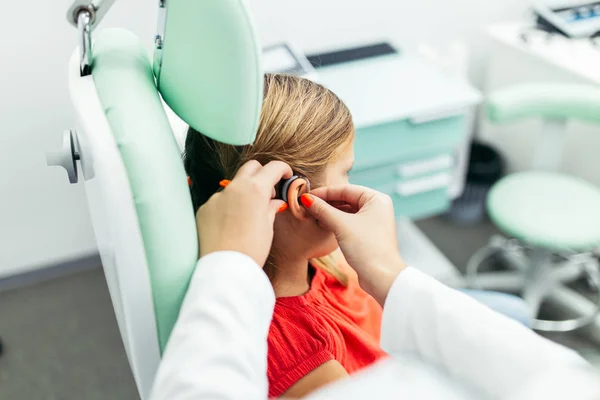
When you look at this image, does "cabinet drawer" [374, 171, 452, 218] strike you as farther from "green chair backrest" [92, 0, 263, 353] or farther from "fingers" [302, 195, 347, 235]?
"green chair backrest" [92, 0, 263, 353]

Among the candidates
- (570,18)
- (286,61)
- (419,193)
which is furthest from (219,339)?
(570,18)

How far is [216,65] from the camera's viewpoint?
548mm

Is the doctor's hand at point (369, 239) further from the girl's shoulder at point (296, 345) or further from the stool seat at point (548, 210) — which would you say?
the stool seat at point (548, 210)

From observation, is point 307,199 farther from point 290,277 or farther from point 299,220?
point 290,277

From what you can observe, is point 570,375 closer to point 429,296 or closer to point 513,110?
point 429,296

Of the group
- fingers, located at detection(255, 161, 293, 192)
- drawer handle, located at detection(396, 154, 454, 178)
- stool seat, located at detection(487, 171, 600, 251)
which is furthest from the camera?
drawer handle, located at detection(396, 154, 454, 178)

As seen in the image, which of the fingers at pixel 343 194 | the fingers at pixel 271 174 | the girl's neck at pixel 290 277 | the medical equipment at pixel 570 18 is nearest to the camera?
the fingers at pixel 271 174

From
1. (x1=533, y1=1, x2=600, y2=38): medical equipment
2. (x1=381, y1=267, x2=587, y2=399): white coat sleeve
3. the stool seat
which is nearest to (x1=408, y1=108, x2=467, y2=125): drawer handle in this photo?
the stool seat

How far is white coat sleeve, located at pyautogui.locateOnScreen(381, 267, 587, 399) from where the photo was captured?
0.53m

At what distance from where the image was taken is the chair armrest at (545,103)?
148cm

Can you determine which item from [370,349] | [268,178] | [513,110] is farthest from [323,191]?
[513,110]

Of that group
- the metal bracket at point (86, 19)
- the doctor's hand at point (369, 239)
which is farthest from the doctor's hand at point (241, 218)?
the metal bracket at point (86, 19)

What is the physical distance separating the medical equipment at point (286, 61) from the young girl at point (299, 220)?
0.65 m

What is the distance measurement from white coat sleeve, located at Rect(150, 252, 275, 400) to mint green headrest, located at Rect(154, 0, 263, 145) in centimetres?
14
